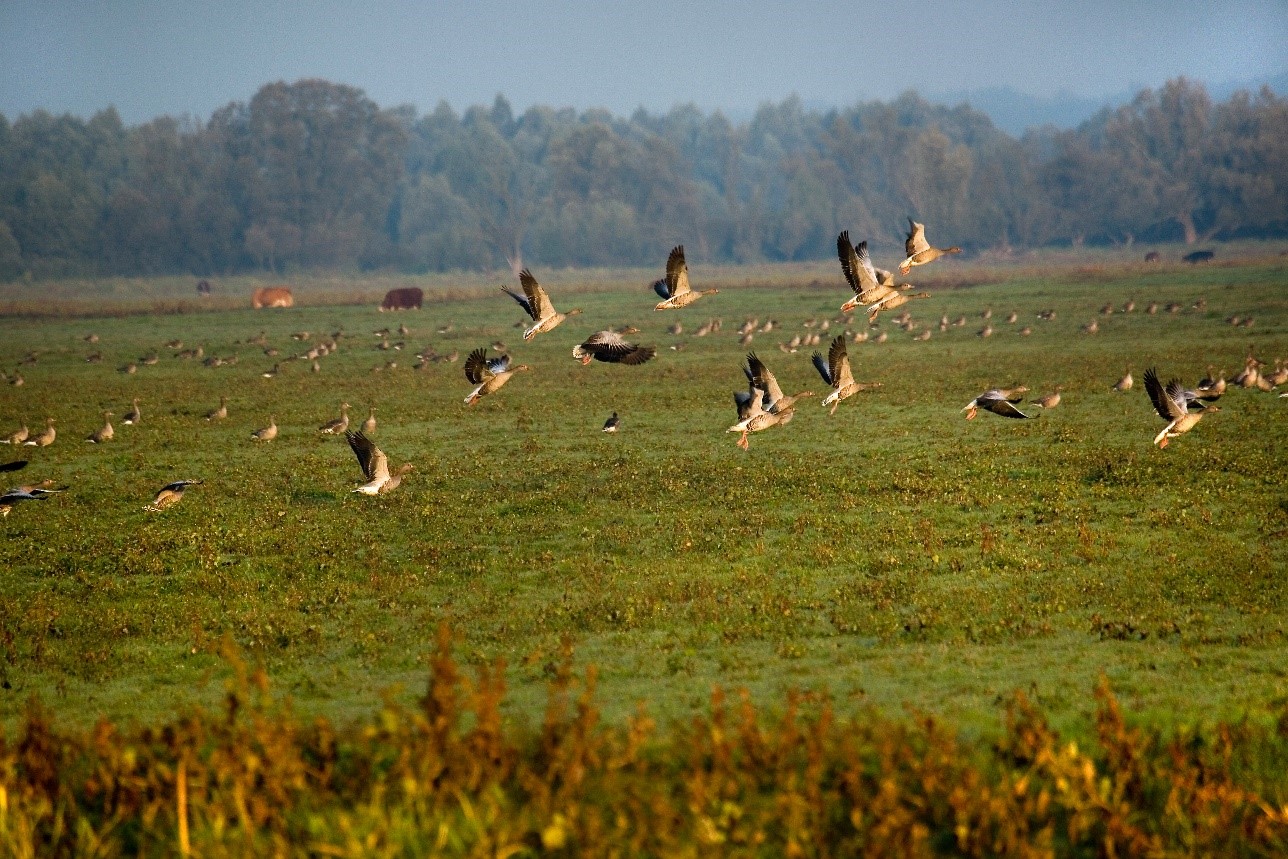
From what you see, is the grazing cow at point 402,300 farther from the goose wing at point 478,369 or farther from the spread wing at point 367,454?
the goose wing at point 478,369

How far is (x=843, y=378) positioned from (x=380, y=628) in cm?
749

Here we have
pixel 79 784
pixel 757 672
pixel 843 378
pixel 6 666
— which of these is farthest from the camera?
pixel 843 378

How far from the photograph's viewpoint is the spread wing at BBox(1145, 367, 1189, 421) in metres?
15.8

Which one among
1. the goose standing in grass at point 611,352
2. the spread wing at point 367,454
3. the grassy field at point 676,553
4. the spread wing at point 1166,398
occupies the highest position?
the goose standing in grass at point 611,352

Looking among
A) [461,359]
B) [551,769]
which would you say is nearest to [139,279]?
[461,359]

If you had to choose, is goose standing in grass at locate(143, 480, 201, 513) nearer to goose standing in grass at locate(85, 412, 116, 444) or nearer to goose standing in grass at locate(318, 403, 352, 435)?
goose standing in grass at locate(318, 403, 352, 435)

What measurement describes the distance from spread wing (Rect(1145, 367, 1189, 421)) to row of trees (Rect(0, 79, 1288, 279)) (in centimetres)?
9428

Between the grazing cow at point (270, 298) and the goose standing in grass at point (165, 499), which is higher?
the grazing cow at point (270, 298)

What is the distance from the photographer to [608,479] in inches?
811

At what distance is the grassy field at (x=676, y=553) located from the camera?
39.1 ft

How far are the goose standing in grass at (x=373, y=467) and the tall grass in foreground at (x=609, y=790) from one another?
8427 mm

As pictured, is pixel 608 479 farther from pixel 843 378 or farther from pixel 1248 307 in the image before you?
pixel 1248 307

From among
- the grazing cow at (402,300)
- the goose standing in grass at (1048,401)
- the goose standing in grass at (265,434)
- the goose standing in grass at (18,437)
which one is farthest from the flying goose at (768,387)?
the grazing cow at (402,300)

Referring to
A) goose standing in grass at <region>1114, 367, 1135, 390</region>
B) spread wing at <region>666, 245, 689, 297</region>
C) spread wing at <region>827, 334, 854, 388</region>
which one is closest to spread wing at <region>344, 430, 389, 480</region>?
spread wing at <region>666, 245, 689, 297</region>
